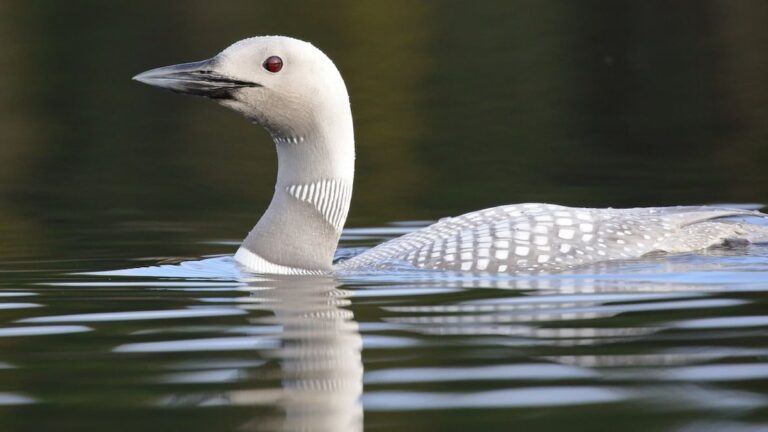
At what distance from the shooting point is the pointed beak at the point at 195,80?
6.52m

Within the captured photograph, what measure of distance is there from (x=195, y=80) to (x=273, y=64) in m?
0.32

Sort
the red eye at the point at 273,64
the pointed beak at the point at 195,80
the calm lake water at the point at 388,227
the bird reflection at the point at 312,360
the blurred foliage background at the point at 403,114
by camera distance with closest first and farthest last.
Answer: the bird reflection at the point at 312,360, the calm lake water at the point at 388,227, the pointed beak at the point at 195,80, the red eye at the point at 273,64, the blurred foliage background at the point at 403,114

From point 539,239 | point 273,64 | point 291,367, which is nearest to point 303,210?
point 273,64

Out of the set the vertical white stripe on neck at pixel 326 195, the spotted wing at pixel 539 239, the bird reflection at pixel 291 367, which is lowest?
the bird reflection at pixel 291 367

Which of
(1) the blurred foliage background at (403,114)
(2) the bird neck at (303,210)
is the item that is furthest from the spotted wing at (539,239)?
(1) the blurred foliage background at (403,114)

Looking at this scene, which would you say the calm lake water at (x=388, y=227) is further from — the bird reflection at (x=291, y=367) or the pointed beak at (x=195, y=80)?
the pointed beak at (x=195, y=80)

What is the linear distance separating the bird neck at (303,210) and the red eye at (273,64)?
0.97 feet

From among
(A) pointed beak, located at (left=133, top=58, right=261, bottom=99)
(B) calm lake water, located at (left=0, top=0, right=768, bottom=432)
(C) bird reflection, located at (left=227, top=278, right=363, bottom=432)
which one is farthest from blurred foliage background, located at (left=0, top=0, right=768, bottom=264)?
(C) bird reflection, located at (left=227, top=278, right=363, bottom=432)

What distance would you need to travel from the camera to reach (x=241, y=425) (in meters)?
3.72

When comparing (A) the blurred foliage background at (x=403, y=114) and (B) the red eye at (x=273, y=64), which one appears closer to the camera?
(B) the red eye at (x=273, y=64)

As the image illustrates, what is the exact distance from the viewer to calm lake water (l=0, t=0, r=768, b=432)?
4023mm

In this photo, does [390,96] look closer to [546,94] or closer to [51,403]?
[546,94]

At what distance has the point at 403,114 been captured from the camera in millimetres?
15633

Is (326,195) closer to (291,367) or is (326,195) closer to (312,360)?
(312,360)
